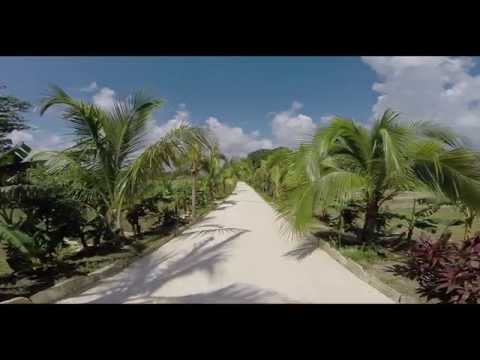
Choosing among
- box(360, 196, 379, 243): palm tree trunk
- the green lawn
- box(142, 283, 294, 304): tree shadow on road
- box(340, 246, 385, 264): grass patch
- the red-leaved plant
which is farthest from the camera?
the green lawn

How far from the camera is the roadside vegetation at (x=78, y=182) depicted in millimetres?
3919

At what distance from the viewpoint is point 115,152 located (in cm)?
514

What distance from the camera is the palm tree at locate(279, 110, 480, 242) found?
4219mm

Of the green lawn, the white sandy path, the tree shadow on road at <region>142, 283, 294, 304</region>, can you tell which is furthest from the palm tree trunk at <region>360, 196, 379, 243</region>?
the tree shadow on road at <region>142, 283, 294, 304</region>

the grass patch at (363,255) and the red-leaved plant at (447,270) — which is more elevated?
the red-leaved plant at (447,270)

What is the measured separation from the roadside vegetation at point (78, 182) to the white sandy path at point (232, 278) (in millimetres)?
703

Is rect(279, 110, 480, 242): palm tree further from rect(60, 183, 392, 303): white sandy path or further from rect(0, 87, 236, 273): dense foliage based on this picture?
rect(0, 87, 236, 273): dense foliage

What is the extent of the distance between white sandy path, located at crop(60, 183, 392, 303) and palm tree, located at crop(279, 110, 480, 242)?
0.85 meters

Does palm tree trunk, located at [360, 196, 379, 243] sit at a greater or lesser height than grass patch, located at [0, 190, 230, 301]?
greater

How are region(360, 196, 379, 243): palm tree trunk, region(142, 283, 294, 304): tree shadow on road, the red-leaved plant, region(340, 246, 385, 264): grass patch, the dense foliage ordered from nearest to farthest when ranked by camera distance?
the red-leaved plant
region(142, 283, 294, 304): tree shadow on road
the dense foliage
region(340, 246, 385, 264): grass patch
region(360, 196, 379, 243): palm tree trunk

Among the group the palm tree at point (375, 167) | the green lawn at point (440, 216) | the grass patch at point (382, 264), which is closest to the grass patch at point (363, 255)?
the grass patch at point (382, 264)

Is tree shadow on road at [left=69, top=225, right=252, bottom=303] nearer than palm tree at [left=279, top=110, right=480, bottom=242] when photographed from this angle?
Yes

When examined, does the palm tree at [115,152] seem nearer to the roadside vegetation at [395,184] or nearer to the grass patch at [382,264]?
the roadside vegetation at [395,184]

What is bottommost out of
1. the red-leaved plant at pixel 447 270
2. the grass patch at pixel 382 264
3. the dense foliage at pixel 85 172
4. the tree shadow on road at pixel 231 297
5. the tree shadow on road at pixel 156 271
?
the tree shadow on road at pixel 231 297
